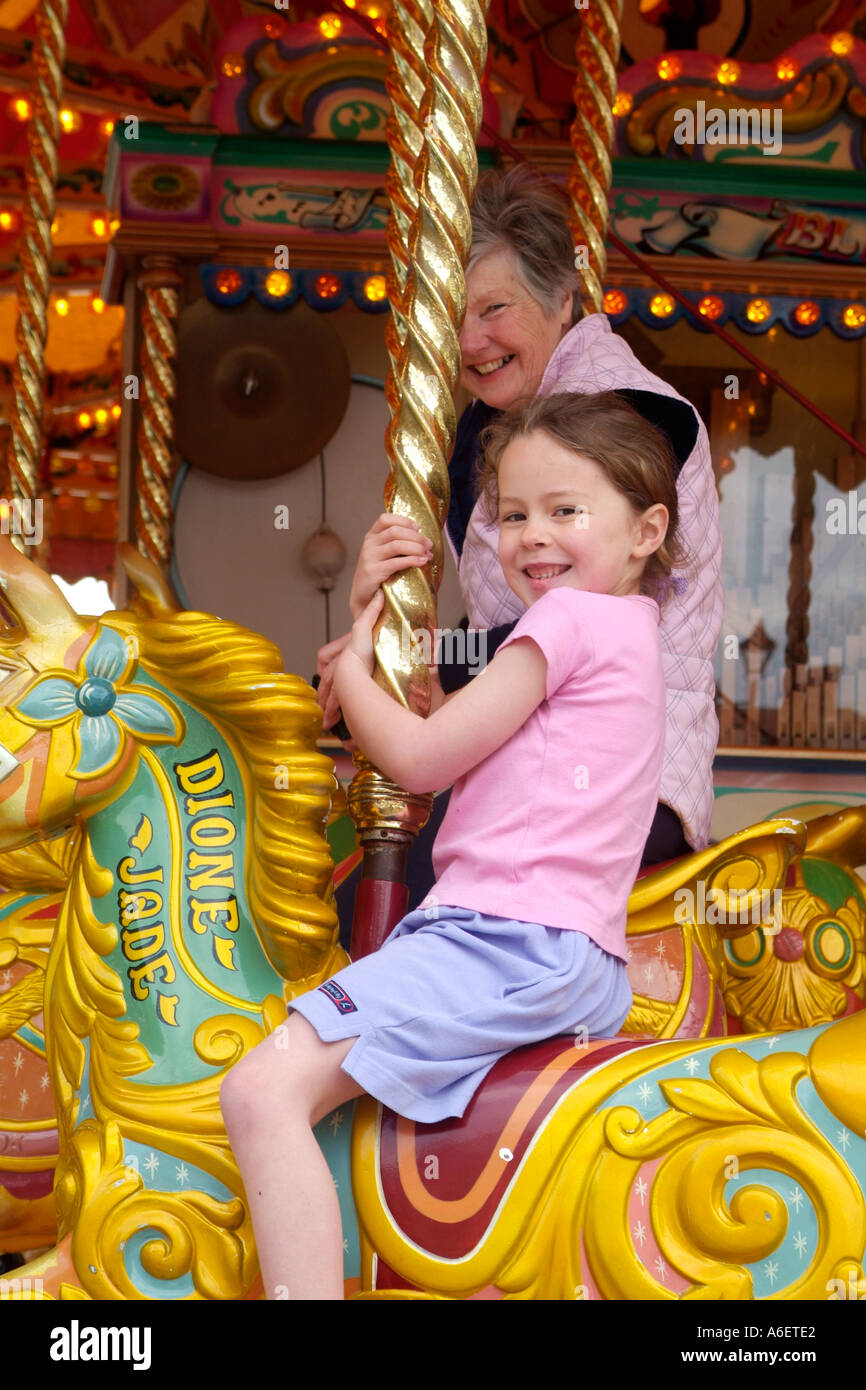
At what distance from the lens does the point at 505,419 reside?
1829mm

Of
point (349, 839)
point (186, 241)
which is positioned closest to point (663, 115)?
point (186, 241)

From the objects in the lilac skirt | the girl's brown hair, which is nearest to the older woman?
the girl's brown hair

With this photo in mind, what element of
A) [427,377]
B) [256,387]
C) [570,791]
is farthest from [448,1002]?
[256,387]

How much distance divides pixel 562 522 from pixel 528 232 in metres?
0.80

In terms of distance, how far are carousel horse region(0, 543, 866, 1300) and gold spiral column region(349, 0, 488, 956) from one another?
13 centimetres

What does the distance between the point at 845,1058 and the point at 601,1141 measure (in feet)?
0.79

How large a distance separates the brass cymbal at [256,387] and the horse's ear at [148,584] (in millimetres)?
3347

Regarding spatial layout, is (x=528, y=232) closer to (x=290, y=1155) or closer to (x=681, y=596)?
(x=681, y=596)

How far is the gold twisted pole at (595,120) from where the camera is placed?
2.84m

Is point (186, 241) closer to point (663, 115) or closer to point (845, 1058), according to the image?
point (663, 115)

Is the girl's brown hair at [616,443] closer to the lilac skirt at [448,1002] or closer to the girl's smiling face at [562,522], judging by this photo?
the girl's smiling face at [562,522]

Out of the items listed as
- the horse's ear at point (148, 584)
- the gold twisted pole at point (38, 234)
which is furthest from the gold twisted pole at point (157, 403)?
the horse's ear at point (148, 584)

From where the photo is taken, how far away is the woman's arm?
1533 millimetres

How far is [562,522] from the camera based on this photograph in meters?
1.67
